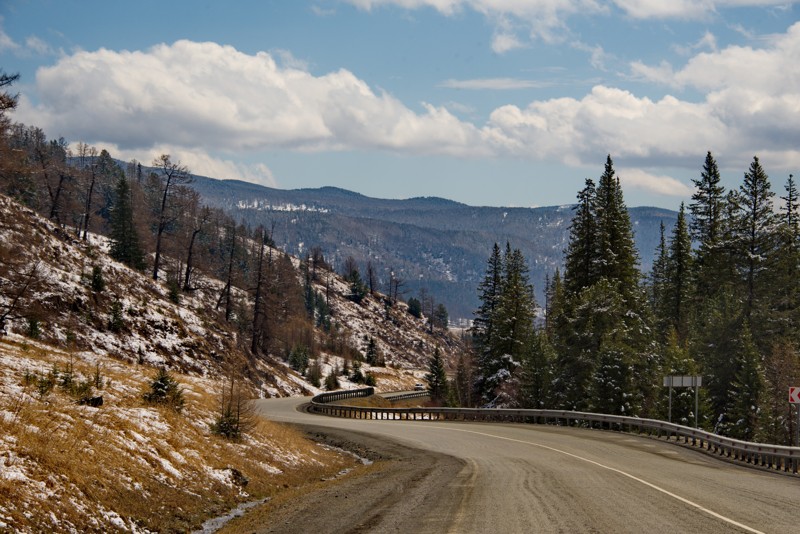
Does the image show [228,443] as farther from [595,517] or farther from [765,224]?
[765,224]

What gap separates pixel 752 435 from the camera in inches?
1887

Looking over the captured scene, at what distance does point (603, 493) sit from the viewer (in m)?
15.6

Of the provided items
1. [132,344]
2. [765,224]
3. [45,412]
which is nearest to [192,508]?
[45,412]

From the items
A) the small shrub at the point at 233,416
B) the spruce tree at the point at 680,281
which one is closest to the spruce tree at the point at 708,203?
the spruce tree at the point at 680,281

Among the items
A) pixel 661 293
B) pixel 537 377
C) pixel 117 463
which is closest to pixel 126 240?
pixel 537 377

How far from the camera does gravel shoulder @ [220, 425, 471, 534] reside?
12583mm

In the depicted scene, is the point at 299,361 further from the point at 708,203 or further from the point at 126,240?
the point at 708,203

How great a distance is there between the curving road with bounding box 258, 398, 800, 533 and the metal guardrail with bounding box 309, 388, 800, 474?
→ 3.30ft

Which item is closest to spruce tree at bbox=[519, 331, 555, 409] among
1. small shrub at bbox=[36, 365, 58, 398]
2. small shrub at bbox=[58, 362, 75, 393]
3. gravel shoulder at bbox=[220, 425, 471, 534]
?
gravel shoulder at bbox=[220, 425, 471, 534]

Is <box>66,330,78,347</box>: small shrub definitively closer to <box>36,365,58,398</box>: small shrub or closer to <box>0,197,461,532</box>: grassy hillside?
<box>0,197,461,532</box>: grassy hillside

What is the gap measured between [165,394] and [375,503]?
32.9 feet

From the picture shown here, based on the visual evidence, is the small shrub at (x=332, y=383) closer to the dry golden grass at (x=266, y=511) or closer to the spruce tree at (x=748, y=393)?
the spruce tree at (x=748, y=393)

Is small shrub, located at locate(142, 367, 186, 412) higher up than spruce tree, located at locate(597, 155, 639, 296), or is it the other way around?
spruce tree, located at locate(597, 155, 639, 296)

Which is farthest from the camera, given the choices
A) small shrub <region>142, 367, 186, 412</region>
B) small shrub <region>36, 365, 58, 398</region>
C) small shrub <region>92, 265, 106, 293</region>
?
small shrub <region>92, 265, 106, 293</region>
